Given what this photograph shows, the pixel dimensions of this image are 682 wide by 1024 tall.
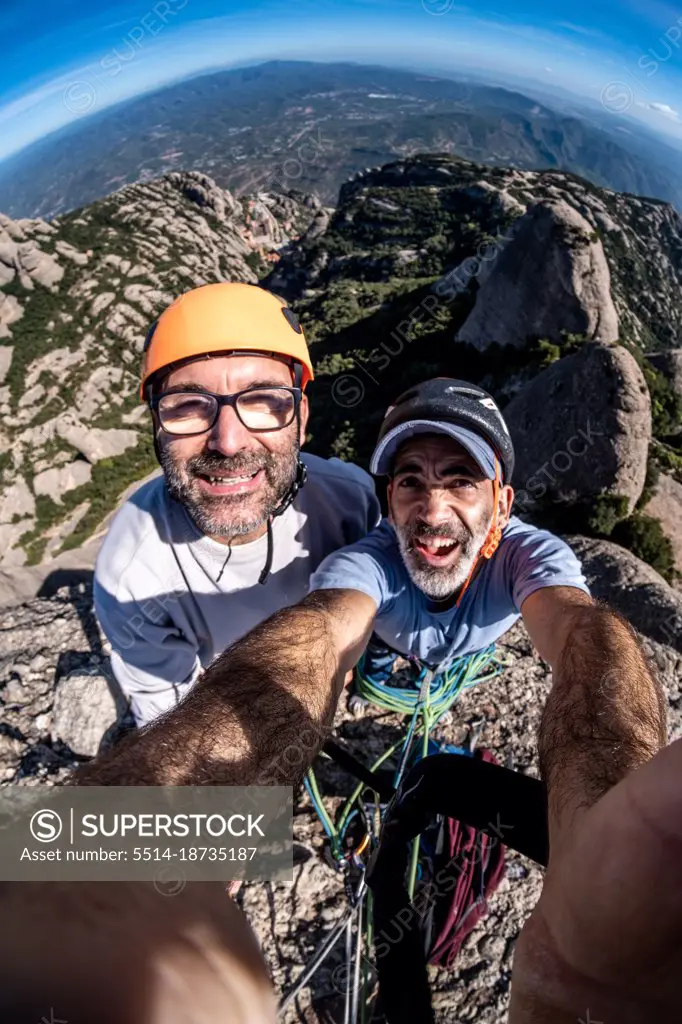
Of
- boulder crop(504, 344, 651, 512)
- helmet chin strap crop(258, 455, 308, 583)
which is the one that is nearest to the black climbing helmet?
helmet chin strap crop(258, 455, 308, 583)

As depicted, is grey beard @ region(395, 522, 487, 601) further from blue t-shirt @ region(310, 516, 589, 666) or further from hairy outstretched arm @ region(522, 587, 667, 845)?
hairy outstretched arm @ region(522, 587, 667, 845)

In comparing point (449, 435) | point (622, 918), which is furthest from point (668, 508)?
point (622, 918)

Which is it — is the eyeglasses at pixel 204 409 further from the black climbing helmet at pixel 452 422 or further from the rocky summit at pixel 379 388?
the rocky summit at pixel 379 388

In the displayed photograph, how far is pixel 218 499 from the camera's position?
284 centimetres

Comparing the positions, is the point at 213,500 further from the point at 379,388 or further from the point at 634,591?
the point at 379,388

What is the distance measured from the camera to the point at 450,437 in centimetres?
267

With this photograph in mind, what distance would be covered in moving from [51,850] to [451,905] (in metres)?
2.17

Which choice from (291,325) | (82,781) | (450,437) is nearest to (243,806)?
(82,781)

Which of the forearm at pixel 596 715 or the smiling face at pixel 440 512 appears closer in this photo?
the forearm at pixel 596 715

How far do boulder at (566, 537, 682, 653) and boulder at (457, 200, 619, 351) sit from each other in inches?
493

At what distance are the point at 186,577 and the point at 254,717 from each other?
1450 millimetres

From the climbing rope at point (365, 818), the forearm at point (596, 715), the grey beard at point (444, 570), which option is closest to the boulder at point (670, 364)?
the climbing rope at point (365, 818)

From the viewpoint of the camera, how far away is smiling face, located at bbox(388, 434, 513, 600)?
2.62 meters

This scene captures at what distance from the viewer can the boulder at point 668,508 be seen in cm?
1137
